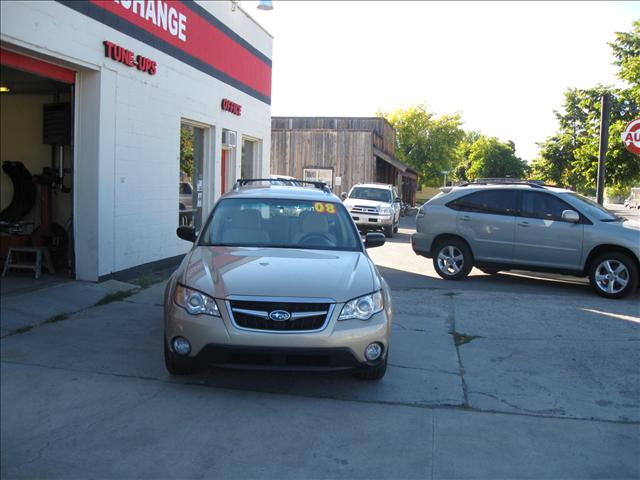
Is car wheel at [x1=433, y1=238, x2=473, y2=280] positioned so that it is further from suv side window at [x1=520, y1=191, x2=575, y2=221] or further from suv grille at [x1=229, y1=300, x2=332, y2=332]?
suv grille at [x1=229, y1=300, x2=332, y2=332]

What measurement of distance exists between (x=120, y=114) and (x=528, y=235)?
6.92 metres

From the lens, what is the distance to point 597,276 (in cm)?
1019

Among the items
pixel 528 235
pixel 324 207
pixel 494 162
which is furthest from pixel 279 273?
pixel 494 162

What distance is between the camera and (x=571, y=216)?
10.4m

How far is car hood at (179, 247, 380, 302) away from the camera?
4.89 metres

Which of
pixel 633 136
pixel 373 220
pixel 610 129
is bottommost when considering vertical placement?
pixel 373 220

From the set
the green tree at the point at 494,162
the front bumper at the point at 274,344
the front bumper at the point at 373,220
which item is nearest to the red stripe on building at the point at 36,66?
the front bumper at the point at 274,344

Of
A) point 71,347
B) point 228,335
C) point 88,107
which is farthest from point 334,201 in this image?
point 88,107

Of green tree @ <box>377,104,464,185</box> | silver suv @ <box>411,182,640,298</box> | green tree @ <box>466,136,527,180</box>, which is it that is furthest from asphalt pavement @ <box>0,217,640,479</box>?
green tree @ <box>466,136,527,180</box>

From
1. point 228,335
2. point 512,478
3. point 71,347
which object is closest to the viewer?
point 512,478

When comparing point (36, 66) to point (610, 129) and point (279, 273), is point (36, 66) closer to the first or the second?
point (279, 273)

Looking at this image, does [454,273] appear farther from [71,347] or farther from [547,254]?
[71,347]

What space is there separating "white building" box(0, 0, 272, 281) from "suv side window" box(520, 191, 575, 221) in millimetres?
6250

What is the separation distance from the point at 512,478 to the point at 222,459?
5.95ft
